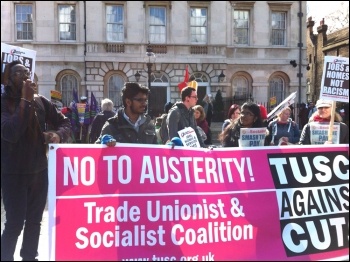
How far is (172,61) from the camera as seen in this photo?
26703 mm

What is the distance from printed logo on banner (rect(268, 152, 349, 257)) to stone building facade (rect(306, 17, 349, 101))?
30866 mm

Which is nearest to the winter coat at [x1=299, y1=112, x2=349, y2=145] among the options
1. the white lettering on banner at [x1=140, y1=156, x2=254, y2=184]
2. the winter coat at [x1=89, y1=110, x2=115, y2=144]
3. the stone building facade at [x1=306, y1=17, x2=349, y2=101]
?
the white lettering on banner at [x1=140, y1=156, x2=254, y2=184]

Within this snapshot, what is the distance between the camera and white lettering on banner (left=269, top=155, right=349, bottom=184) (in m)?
4.03

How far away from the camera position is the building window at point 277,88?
2828 cm

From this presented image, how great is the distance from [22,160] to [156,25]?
24278mm

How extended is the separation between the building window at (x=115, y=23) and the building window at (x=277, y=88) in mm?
10423

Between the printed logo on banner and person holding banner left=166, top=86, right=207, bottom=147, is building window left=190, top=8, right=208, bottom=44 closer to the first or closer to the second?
person holding banner left=166, top=86, right=207, bottom=147

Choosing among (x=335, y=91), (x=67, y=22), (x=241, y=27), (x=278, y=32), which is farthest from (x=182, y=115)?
(x=278, y=32)

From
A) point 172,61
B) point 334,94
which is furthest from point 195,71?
point 334,94

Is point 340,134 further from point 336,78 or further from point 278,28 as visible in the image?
point 278,28

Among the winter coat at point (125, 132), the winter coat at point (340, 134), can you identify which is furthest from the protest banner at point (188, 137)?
the winter coat at point (340, 134)

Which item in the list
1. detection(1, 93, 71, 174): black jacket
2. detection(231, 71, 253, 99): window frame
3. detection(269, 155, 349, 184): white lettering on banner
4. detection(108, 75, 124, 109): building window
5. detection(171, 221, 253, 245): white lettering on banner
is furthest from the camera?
detection(231, 71, 253, 99): window frame

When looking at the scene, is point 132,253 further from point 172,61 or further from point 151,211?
point 172,61

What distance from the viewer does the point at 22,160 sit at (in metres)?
3.58
